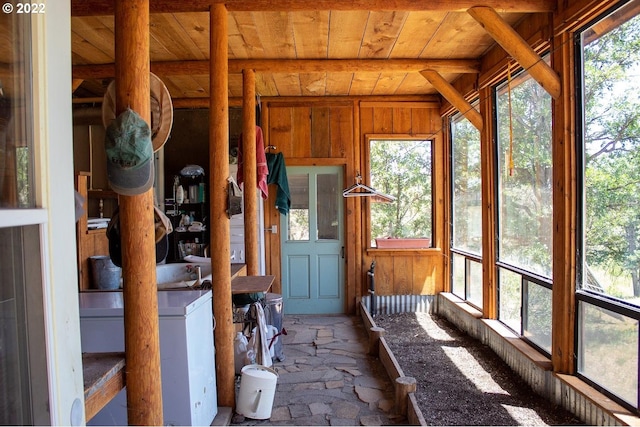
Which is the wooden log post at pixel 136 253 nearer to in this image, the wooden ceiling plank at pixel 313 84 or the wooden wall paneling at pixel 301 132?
the wooden ceiling plank at pixel 313 84

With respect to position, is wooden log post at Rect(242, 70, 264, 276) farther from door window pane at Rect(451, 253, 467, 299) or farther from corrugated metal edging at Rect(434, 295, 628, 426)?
door window pane at Rect(451, 253, 467, 299)

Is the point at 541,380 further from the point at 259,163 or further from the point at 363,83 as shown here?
the point at 363,83

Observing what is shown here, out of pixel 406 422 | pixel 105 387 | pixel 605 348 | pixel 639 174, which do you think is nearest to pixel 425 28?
pixel 639 174

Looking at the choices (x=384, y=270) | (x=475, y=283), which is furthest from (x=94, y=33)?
(x=475, y=283)

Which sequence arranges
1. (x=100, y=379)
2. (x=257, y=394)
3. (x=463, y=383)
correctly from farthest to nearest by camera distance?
(x=463, y=383)
(x=257, y=394)
(x=100, y=379)

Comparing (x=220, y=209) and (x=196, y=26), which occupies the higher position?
(x=196, y=26)

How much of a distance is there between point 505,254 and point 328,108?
3350 mm

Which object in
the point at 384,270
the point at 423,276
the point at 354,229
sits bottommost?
the point at 423,276

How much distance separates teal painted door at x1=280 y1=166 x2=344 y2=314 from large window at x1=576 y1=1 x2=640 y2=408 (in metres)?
3.79

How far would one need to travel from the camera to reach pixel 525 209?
4.23m

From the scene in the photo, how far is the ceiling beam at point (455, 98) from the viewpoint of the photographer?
16.7 feet

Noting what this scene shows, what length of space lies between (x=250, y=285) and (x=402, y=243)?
341cm

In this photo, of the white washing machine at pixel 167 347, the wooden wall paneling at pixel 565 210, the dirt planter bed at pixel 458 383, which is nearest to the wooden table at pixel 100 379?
the white washing machine at pixel 167 347

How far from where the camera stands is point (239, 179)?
5074 mm
